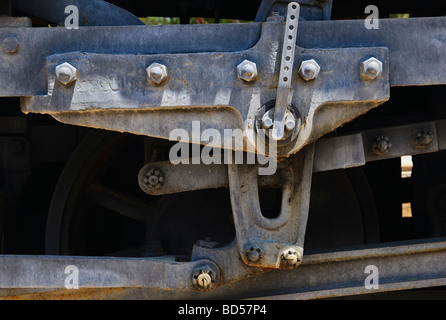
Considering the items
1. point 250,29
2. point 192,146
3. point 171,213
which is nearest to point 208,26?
point 250,29

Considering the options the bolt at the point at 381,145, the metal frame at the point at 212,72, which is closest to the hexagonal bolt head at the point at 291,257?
the metal frame at the point at 212,72

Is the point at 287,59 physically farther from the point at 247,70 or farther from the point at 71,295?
the point at 71,295

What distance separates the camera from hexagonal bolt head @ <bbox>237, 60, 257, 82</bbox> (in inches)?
72.7

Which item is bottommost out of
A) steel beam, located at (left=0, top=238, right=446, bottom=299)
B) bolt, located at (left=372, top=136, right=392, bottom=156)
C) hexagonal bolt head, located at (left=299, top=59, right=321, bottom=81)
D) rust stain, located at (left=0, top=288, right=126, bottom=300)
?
rust stain, located at (left=0, top=288, right=126, bottom=300)

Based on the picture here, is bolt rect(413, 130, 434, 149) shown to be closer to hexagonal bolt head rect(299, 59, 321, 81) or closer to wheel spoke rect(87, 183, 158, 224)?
hexagonal bolt head rect(299, 59, 321, 81)

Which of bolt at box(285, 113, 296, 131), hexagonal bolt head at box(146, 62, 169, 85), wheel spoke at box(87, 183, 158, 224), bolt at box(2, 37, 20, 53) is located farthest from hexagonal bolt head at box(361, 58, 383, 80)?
wheel spoke at box(87, 183, 158, 224)

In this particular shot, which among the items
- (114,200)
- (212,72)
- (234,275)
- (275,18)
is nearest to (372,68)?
(275,18)

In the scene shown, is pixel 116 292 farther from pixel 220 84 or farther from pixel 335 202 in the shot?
pixel 335 202

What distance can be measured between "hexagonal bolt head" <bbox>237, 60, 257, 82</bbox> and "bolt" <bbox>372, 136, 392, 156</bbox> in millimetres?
553

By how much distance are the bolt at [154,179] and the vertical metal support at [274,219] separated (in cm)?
25

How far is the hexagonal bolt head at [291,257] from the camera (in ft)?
6.75

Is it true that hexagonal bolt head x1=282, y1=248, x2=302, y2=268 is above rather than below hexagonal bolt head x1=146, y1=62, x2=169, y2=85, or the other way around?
below

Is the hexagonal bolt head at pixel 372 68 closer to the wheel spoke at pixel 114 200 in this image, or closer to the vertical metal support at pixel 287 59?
the vertical metal support at pixel 287 59
